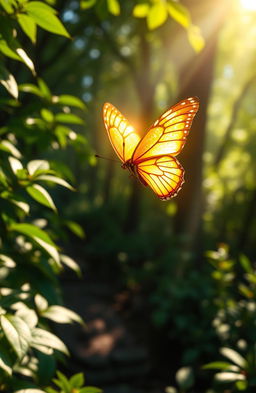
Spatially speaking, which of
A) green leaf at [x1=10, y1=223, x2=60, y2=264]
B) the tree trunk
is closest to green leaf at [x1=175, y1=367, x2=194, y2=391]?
green leaf at [x1=10, y1=223, x2=60, y2=264]

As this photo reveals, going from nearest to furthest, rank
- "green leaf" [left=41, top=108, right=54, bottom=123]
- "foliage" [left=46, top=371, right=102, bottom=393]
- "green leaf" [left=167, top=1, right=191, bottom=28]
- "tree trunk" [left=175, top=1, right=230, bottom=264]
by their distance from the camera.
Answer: "foliage" [left=46, top=371, right=102, bottom=393]
"green leaf" [left=167, top=1, right=191, bottom=28]
"green leaf" [left=41, top=108, right=54, bottom=123]
"tree trunk" [left=175, top=1, right=230, bottom=264]

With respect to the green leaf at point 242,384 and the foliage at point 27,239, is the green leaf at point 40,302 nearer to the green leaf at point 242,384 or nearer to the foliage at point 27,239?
the foliage at point 27,239

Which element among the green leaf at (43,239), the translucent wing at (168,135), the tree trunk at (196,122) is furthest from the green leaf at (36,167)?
the tree trunk at (196,122)

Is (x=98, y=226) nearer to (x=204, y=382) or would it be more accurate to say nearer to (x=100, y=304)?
(x=100, y=304)

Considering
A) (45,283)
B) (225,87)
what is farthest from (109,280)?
(225,87)

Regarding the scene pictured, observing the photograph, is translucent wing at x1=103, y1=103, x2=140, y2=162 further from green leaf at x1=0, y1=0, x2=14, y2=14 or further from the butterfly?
green leaf at x1=0, y1=0, x2=14, y2=14

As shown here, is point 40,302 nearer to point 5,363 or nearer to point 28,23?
point 5,363

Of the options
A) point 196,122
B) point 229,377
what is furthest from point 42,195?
point 196,122
